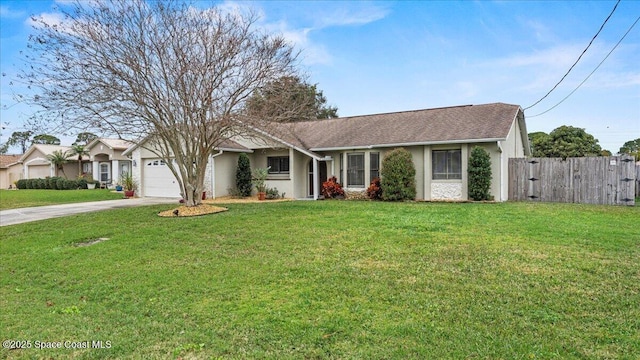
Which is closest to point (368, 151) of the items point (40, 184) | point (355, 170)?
point (355, 170)

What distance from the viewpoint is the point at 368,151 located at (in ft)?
58.7

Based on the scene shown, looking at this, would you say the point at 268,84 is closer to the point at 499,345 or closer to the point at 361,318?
the point at 361,318

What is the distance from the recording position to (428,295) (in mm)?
4773

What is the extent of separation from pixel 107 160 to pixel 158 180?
1202 cm

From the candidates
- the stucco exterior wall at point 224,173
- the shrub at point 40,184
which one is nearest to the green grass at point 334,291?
the stucco exterior wall at point 224,173

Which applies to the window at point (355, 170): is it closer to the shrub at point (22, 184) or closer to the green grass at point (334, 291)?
the green grass at point (334, 291)

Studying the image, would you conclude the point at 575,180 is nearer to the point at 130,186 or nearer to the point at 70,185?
the point at 130,186

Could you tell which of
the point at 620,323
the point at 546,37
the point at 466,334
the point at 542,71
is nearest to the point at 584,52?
the point at 546,37

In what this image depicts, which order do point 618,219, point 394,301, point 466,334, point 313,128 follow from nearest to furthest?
point 466,334
point 394,301
point 618,219
point 313,128

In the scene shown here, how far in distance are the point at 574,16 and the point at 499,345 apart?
13.7 metres

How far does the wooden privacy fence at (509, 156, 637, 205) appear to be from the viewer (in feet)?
46.6

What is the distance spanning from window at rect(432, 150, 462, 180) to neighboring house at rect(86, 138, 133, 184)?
70.7 feet

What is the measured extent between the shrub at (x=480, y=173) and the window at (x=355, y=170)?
195 inches

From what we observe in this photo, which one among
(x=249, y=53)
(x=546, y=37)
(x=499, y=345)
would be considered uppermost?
(x=546, y=37)
